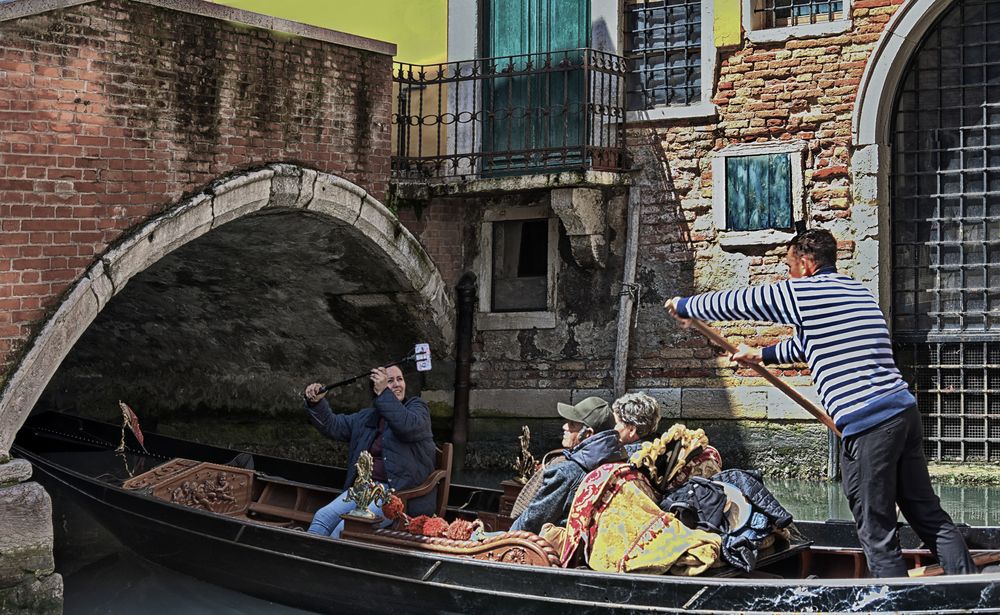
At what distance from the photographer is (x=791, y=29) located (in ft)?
25.1

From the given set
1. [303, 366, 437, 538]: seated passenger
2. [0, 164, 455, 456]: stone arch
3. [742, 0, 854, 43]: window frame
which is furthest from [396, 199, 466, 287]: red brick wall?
[303, 366, 437, 538]: seated passenger

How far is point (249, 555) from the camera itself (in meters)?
5.29

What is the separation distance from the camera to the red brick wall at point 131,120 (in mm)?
5617

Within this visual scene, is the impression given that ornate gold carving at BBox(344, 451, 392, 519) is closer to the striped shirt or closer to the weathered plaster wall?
the striped shirt

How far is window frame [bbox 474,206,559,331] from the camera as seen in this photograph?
27.4 ft

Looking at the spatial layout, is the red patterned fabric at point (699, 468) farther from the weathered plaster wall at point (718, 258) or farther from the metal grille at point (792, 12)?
the metal grille at point (792, 12)

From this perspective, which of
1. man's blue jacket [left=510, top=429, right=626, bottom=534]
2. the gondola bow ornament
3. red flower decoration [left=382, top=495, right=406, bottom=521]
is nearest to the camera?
man's blue jacket [left=510, top=429, right=626, bottom=534]

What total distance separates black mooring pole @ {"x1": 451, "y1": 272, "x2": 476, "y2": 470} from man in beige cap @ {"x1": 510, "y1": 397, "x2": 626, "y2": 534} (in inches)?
157

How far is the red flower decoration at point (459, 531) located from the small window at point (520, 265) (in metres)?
3.51

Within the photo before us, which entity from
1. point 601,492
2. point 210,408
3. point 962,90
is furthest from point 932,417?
point 210,408

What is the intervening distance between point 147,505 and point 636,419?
2.49 metres

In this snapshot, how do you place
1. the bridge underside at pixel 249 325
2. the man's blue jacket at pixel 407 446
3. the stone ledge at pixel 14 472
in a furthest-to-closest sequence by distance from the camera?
the bridge underside at pixel 249 325 < the man's blue jacket at pixel 407 446 < the stone ledge at pixel 14 472

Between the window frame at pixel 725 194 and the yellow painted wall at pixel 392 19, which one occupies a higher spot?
the yellow painted wall at pixel 392 19

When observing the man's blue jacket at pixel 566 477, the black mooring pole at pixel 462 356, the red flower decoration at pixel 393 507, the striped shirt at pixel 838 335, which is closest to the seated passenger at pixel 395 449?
the red flower decoration at pixel 393 507
